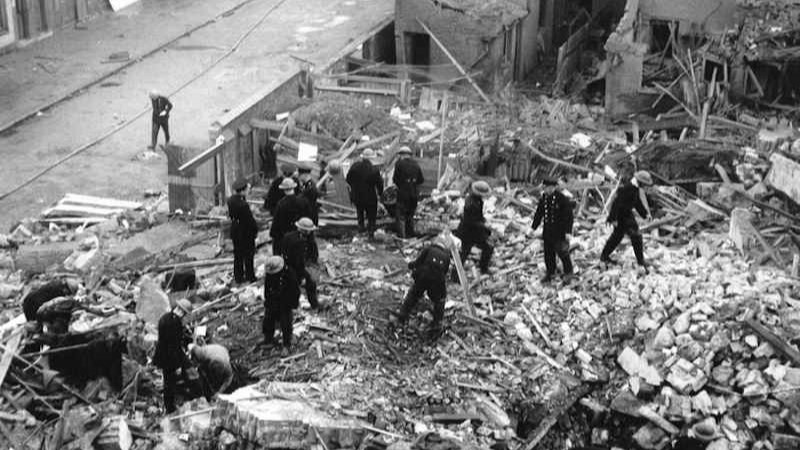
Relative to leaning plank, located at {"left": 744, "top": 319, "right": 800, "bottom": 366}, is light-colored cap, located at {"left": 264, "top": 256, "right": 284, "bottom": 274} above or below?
above

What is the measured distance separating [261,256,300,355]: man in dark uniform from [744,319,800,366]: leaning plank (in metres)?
5.76

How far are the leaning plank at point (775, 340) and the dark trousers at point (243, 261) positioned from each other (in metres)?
6.76

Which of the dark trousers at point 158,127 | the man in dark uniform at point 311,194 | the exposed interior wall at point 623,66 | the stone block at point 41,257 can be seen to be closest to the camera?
the man in dark uniform at point 311,194

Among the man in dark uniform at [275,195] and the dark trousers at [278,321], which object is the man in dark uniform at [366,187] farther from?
the dark trousers at [278,321]

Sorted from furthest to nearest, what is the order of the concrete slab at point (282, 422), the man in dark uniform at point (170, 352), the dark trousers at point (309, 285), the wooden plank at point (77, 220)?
the wooden plank at point (77, 220), the dark trousers at point (309, 285), the man in dark uniform at point (170, 352), the concrete slab at point (282, 422)

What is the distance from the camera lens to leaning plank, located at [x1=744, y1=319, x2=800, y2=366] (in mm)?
14086

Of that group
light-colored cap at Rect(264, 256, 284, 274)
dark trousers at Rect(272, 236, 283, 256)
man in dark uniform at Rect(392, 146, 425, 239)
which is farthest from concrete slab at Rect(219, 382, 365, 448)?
man in dark uniform at Rect(392, 146, 425, 239)

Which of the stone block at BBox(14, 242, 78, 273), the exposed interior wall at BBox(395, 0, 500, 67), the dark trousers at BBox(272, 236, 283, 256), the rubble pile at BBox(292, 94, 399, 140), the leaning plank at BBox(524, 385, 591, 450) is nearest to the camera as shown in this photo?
the leaning plank at BBox(524, 385, 591, 450)

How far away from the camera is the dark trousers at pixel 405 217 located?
58.0 feet

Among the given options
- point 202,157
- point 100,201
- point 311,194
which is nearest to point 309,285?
point 311,194

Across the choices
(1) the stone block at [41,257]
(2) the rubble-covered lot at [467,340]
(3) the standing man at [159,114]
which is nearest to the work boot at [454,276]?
(2) the rubble-covered lot at [467,340]

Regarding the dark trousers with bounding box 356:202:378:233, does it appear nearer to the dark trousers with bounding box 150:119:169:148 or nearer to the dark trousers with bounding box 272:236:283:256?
the dark trousers with bounding box 272:236:283:256

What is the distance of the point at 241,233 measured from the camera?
1596 centimetres

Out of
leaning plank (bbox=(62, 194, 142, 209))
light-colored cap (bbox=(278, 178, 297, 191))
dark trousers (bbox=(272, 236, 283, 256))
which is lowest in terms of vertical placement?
leaning plank (bbox=(62, 194, 142, 209))
